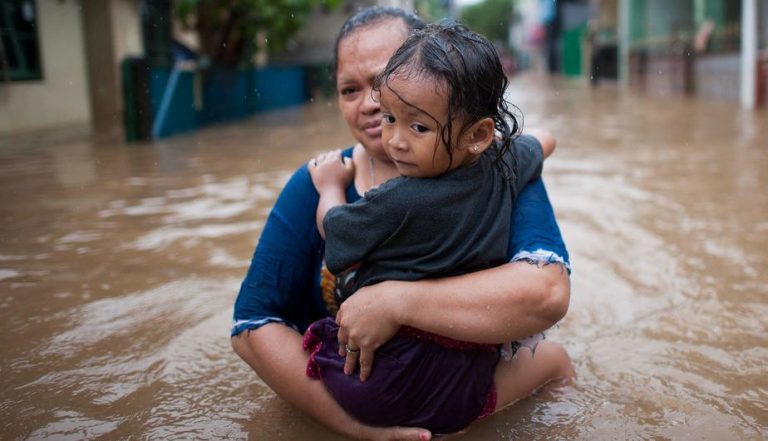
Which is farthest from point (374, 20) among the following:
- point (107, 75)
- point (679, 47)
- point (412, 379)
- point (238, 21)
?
point (679, 47)

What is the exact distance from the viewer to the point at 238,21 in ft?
40.6

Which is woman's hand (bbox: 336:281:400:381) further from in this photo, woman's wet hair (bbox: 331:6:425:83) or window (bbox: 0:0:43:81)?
window (bbox: 0:0:43:81)

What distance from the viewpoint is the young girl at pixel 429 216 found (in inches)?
67.0

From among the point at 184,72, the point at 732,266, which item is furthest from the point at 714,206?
the point at 184,72

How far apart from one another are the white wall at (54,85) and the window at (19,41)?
0.12m

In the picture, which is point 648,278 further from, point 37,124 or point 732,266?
point 37,124

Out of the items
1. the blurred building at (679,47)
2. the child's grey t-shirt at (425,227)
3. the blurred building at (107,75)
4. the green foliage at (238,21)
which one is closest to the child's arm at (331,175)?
the child's grey t-shirt at (425,227)

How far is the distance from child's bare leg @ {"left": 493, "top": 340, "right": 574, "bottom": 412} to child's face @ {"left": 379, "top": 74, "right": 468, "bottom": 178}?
25.6 inches

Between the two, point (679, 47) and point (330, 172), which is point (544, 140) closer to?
point (330, 172)

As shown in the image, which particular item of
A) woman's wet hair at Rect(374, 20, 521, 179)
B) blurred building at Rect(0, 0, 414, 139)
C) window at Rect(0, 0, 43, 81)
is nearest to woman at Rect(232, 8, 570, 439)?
woman's wet hair at Rect(374, 20, 521, 179)

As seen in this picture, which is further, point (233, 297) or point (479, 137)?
point (233, 297)

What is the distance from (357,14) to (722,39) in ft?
49.7

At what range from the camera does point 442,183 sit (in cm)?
179

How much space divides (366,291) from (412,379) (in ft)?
0.80
